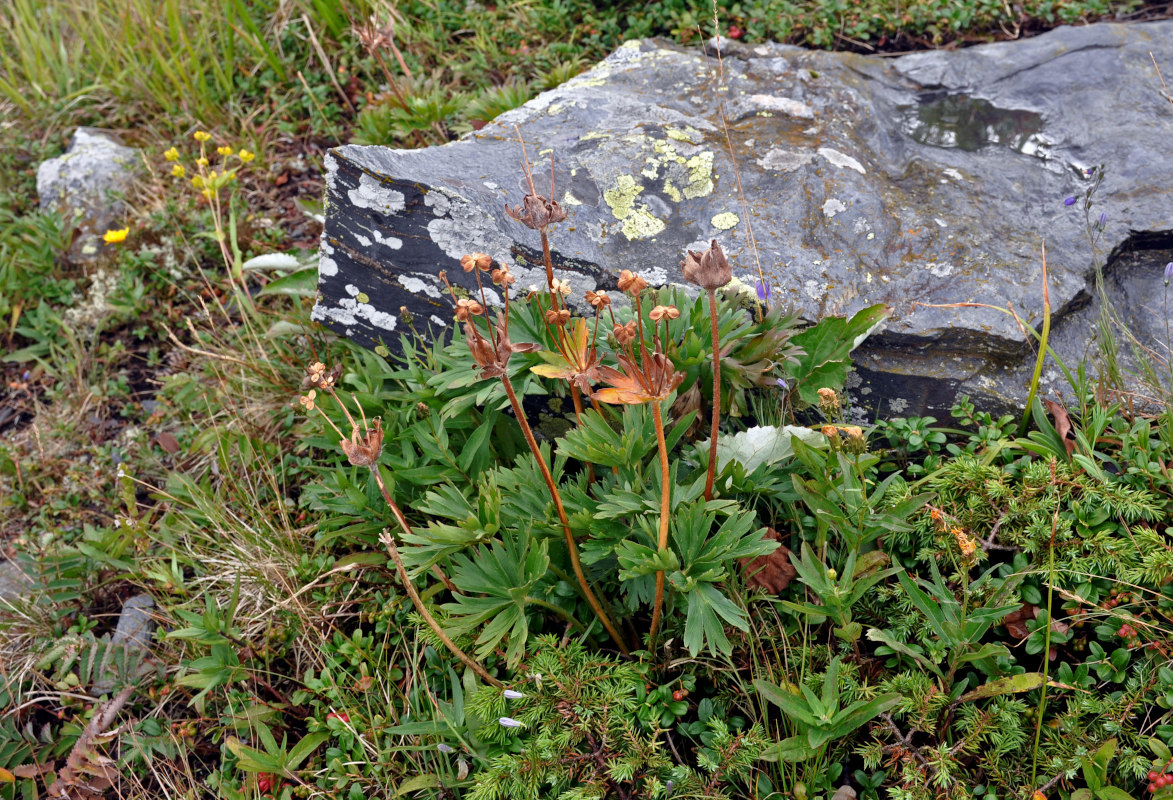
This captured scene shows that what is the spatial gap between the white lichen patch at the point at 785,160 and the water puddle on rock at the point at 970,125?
721 millimetres

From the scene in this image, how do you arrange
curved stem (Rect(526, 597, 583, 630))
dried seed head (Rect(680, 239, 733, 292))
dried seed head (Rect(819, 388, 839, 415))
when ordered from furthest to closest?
1. curved stem (Rect(526, 597, 583, 630))
2. dried seed head (Rect(819, 388, 839, 415))
3. dried seed head (Rect(680, 239, 733, 292))

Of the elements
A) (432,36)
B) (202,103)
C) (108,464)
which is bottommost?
(108,464)

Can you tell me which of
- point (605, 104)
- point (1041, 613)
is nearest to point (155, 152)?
point (605, 104)

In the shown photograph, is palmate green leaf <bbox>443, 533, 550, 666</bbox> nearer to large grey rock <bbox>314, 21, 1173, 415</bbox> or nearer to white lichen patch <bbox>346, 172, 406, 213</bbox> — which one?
large grey rock <bbox>314, 21, 1173, 415</bbox>

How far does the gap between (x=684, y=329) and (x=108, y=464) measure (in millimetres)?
3055

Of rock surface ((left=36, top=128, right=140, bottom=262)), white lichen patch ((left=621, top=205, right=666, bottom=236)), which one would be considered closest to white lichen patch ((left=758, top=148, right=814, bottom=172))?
white lichen patch ((left=621, top=205, right=666, bottom=236))

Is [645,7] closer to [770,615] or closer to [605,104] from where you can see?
[605,104]

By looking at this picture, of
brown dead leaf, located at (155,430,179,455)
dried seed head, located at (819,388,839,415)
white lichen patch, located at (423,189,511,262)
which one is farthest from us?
brown dead leaf, located at (155,430,179,455)

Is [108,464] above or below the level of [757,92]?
below

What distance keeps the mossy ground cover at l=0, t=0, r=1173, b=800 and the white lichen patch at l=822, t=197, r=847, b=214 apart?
2.03 ft

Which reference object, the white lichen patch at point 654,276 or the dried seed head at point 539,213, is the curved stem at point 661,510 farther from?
the white lichen patch at point 654,276

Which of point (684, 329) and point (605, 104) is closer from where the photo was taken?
point (684, 329)

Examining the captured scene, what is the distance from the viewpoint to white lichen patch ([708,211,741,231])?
3.10m

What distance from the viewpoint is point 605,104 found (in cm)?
368
